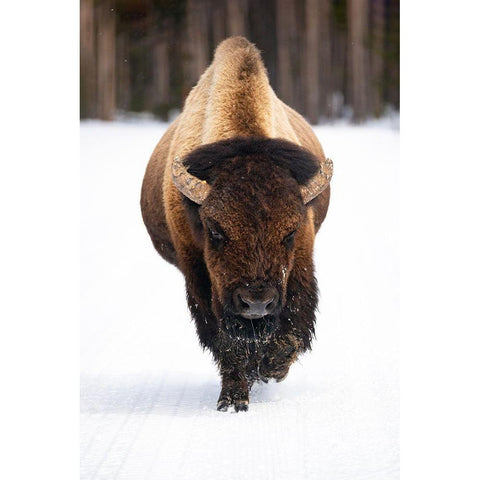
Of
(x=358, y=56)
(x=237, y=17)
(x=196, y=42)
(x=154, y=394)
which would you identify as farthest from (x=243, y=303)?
(x=237, y=17)

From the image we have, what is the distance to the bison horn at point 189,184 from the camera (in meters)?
6.32

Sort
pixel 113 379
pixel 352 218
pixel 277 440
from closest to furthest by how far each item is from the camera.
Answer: pixel 277 440
pixel 113 379
pixel 352 218

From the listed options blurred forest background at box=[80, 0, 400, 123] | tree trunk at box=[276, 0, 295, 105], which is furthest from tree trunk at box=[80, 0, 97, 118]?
tree trunk at box=[276, 0, 295, 105]

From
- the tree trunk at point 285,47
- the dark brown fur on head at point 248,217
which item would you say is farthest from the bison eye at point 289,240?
the tree trunk at point 285,47

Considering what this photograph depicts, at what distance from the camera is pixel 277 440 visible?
5973 mm

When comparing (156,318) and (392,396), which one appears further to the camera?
(156,318)

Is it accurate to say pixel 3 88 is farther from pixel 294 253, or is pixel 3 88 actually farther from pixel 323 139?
pixel 323 139

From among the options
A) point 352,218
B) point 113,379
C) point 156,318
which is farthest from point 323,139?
point 113,379

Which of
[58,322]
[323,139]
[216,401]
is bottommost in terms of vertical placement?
[216,401]

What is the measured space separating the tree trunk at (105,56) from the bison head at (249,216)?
0.64 meters

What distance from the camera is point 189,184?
636 centimetres

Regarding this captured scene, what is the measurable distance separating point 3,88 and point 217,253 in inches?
54.0

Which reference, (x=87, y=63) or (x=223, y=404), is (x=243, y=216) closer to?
(x=223, y=404)

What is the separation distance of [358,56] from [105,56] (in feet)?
4.79
